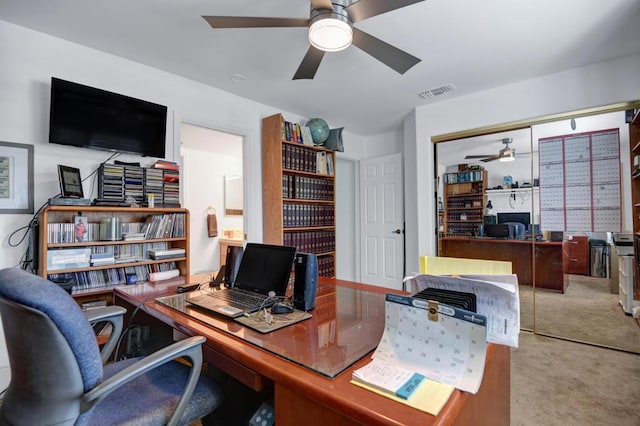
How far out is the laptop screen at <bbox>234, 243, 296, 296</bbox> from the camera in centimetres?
152

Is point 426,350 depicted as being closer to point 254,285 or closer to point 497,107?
point 254,285

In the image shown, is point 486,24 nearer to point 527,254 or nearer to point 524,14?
point 524,14

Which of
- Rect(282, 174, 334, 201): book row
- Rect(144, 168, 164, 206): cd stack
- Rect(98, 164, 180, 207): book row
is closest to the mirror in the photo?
Rect(282, 174, 334, 201): book row

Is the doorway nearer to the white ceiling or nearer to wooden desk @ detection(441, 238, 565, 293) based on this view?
the white ceiling

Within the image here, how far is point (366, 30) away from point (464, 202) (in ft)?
7.59

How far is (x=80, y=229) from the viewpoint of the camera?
2.17 meters

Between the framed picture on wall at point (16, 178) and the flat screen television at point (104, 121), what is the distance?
22cm

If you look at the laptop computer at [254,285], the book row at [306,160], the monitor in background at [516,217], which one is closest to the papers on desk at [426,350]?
the laptop computer at [254,285]

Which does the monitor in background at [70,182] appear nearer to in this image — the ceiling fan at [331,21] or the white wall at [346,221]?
the ceiling fan at [331,21]

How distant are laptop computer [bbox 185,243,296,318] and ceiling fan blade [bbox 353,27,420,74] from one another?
134 cm

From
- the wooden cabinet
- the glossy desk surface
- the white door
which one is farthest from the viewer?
the white door

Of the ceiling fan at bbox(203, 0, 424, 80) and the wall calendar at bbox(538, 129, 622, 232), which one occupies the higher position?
the ceiling fan at bbox(203, 0, 424, 80)

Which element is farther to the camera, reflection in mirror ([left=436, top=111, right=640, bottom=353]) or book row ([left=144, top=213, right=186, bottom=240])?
reflection in mirror ([left=436, top=111, right=640, bottom=353])

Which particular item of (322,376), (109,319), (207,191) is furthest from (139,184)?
(207,191)
